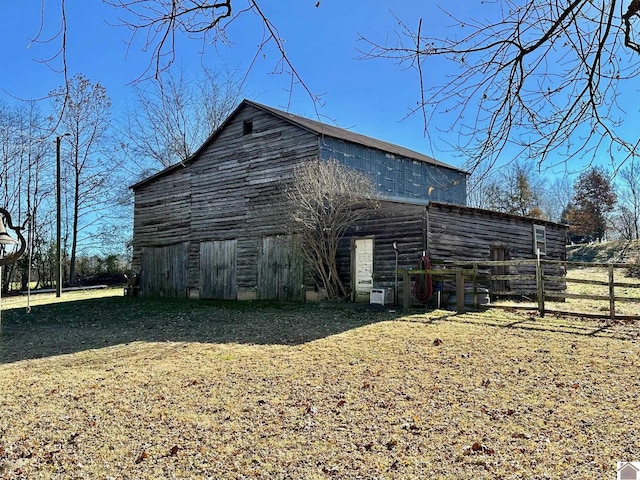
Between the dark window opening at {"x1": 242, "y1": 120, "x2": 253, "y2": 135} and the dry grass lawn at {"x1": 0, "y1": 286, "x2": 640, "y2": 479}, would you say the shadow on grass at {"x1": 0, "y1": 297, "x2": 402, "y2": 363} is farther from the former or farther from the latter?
the dark window opening at {"x1": 242, "y1": 120, "x2": 253, "y2": 135}

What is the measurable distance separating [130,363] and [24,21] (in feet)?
19.1

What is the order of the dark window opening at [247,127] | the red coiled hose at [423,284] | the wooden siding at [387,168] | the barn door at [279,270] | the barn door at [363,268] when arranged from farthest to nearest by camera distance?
1. the dark window opening at [247,127]
2. the wooden siding at [387,168]
3. the barn door at [279,270]
4. the barn door at [363,268]
5. the red coiled hose at [423,284]

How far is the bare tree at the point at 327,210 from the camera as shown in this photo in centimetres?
1442

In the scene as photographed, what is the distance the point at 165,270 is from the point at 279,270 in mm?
6660

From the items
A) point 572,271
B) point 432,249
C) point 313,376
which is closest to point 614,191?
point 572,271

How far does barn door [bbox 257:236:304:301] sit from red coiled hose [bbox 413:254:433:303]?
15.0 feet

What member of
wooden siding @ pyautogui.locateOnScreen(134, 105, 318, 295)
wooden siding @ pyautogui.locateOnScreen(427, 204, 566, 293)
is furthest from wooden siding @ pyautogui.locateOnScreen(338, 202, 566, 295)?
wooden siding @ pyautogui.locateOnScreen(134, 105, 318, 295)

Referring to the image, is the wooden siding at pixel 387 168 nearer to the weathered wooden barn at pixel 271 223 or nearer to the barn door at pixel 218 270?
the weathered wooden barn at pixel 271 223

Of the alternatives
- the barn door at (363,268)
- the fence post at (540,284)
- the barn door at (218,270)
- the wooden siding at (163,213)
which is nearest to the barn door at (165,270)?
the wooden siding at (163,213)

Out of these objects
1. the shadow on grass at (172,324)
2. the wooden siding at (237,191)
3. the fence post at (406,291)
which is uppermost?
the wooden siding at (237,191)

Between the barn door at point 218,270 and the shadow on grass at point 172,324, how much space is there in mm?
2076

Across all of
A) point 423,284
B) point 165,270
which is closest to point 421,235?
point 423,284

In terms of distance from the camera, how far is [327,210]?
1492 centimetres

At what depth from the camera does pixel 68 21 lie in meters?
2.57
